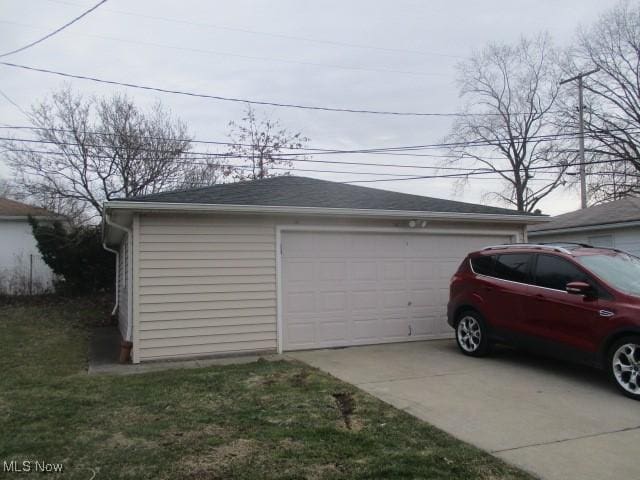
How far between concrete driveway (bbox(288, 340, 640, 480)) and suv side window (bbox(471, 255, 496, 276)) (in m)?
1.34

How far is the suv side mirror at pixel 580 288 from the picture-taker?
648cm

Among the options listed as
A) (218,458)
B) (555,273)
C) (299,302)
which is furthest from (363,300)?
(218,458)

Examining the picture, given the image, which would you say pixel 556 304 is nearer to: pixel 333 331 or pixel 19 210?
pixel 333 331

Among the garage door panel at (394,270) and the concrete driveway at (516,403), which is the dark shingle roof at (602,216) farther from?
the concrete driveway at (516,403)

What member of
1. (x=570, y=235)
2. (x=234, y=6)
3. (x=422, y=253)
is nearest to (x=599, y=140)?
(x=570, y=235)

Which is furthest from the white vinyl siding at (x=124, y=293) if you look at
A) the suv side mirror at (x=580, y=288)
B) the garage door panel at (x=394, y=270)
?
the suv side mirror at (x=580, y=288)

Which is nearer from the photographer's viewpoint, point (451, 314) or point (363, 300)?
point (451, 314)

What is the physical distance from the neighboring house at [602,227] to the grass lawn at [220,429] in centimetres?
1109

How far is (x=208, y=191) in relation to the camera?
31.0 feet

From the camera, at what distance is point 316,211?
351 inches

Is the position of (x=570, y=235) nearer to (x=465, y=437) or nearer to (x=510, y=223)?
(x=510, y=223)

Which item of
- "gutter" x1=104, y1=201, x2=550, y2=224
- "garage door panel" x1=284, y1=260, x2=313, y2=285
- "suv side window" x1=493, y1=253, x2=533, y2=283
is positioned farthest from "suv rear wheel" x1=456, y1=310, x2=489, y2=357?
"garage door panel" x1=284, y1=260, x2=313, y2=285

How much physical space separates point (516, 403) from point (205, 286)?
4938 millimetres

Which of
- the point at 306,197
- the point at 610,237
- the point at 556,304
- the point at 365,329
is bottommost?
the point at 365,329
